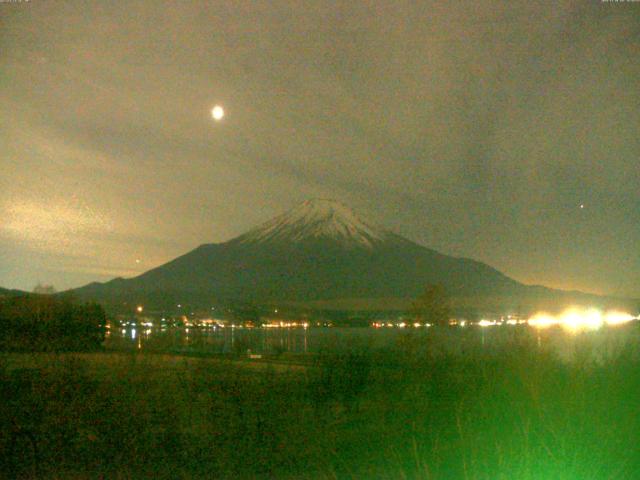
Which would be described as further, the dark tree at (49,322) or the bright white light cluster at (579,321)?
the dark tree at (49,322)

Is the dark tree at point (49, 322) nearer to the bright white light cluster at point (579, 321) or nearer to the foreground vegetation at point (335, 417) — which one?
the foreground vegetation at point (335, 417)

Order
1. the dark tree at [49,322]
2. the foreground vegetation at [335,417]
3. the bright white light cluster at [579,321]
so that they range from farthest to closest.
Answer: the dark tree at [49,322], the bright white light cluster at [579,321], the foreground vegetation at [335,417]

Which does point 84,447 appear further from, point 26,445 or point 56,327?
point 56,327

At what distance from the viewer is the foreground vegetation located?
1070cm

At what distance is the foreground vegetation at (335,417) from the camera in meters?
10.7

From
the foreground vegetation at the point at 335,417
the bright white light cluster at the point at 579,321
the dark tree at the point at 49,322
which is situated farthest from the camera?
the dark tree at the point at 49,322

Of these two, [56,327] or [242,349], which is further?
[56,327]

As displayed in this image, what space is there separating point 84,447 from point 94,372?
256 inches

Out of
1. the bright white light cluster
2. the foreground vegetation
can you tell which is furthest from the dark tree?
the bright white light cluster

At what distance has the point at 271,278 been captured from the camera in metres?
96.5

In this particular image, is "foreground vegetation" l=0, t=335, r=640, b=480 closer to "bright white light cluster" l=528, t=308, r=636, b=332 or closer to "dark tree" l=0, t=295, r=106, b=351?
"bright white light cluster" l=528, t=308, r=636, b=332

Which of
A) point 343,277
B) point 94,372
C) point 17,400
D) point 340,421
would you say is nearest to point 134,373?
point 94,372

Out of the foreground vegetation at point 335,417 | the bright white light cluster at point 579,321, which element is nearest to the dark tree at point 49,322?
the foreground vegetation at point 335,417

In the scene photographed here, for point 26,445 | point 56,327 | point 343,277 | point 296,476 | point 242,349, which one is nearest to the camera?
point 296,476
